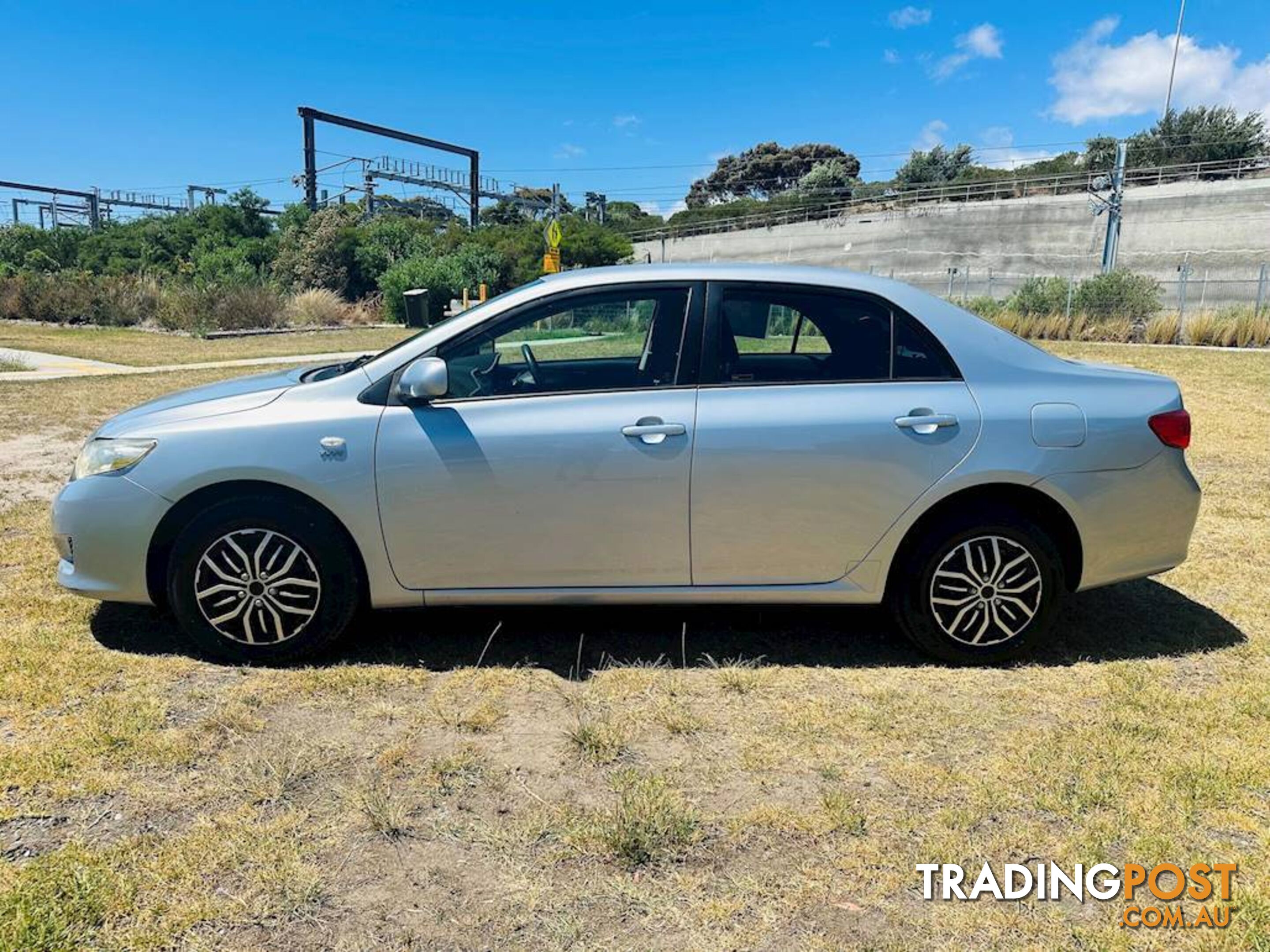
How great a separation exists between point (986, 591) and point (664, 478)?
1487mm

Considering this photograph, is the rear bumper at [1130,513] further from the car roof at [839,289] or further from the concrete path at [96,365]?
the concrete path at [96,365]

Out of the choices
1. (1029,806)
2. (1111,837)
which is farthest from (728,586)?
(1111,837)

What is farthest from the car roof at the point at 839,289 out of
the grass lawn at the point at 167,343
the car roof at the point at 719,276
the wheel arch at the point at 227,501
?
the grass lawn at the point at 167,343

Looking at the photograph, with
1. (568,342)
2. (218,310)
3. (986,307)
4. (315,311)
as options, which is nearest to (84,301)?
(218,310)

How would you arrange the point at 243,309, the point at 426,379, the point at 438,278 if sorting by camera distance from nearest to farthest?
1. the point at 426,379
2. the point at 243,309
3. the point at 438,278

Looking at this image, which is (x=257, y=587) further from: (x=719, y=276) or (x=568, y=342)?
(x=719, y=276)

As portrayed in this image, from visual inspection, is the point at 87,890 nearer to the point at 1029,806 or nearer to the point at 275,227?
the point at 1029,806

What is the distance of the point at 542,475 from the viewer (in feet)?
12.1

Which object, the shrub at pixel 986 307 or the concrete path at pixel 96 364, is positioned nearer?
the concrete path at pixel 96 364

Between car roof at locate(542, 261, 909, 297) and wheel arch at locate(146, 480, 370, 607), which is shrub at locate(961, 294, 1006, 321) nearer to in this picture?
car roof at locate(542, 261, 909, 297)

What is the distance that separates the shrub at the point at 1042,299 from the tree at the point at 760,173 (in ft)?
228

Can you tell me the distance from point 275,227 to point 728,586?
51.7 meters

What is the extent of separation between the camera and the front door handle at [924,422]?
375 centimetres

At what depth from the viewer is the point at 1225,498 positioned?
6.89 metres
